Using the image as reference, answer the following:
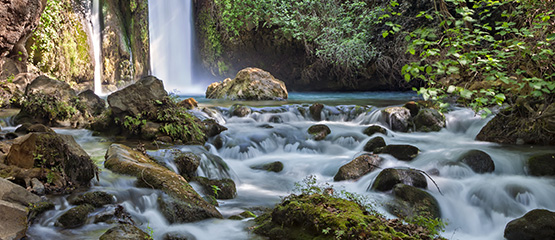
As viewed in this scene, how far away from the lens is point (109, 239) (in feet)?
9.96

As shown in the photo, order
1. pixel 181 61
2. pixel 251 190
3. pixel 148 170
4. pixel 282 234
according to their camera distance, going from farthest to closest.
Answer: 1. pixel 181 61
2. pixel 251 190
3. pixel 148 170
4. pixel 282 234

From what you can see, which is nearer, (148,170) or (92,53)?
(148,170)

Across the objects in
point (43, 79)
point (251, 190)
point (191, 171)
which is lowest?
point (251, 190)

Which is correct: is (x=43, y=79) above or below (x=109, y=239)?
above

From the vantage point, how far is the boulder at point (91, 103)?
940 cm

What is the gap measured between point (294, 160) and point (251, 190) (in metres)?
1.87

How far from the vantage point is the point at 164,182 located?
15.0 ft

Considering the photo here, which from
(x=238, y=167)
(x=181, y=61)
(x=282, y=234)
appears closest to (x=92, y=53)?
(x=181, y=61)

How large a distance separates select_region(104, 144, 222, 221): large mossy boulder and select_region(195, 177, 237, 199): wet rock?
0.64 metres

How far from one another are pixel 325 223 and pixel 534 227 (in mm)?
2690

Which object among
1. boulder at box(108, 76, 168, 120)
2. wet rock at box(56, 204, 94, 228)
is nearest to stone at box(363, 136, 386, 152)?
boulder at box(108, 76, 168, 120)

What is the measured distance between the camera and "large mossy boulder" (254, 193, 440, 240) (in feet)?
9.68

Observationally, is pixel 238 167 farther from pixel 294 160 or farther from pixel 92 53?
pixel 92 53

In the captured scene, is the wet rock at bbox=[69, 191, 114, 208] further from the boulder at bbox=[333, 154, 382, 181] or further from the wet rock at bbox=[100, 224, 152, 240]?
the boulder at bbox=[333, 154, 382, 181]
